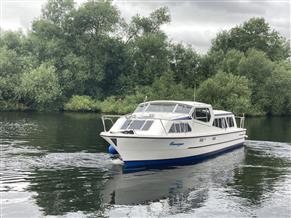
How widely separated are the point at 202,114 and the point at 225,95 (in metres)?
46.8

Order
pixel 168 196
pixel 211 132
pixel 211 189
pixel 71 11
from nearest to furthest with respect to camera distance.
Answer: pixel 168 196
pixel 211 189
pixel 211 132
pixel 71 11

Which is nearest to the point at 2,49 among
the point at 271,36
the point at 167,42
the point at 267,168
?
the point at 167,42

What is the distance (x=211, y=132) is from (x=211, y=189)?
11.4 metres

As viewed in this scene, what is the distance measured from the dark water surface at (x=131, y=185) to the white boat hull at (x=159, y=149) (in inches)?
41.7

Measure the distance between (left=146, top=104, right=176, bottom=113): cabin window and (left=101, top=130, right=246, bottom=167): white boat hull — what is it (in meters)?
3.27

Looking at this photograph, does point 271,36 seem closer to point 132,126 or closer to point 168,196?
point 132,126

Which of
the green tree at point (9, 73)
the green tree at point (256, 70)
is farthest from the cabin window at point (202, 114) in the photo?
the green tree at point (256, 70)

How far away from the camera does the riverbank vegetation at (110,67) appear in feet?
281

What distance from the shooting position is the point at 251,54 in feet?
313

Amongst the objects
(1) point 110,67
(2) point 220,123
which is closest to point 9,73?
(1) point 110,67

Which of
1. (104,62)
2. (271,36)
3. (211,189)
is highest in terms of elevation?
(271,36)

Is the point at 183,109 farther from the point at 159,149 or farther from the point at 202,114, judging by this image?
the point at 159,149

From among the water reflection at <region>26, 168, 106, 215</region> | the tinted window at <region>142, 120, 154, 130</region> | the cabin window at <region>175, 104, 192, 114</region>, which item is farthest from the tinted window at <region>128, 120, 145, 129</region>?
the water reflection at <region>26, 168, 106, 215</region>

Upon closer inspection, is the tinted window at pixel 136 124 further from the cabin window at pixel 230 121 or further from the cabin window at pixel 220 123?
the cabin window at pixel 230 121
